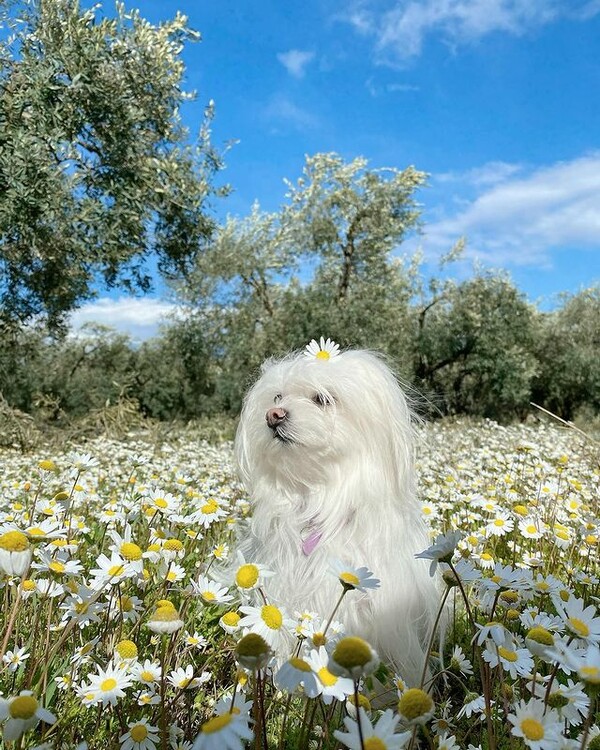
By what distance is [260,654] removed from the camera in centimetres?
105

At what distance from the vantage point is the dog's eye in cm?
294

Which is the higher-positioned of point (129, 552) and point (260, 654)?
point (260, 654)

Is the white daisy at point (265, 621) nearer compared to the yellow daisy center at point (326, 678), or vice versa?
the yellow daisy center at point (326, 678)

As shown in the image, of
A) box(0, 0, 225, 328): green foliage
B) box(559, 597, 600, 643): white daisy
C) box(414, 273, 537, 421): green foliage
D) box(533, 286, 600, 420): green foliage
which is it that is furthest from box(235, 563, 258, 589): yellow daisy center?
box(533, 286, 600, 420): green foliage

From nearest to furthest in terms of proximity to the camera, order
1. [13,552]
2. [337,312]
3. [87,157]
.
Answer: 1. [13,552]
2. [87,157]
3. [337,312]

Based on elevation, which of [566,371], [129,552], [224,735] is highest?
[566,371]

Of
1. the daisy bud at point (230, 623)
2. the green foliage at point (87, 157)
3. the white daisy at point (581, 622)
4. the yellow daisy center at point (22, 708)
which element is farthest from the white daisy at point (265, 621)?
the green foliage at point (87, 157)

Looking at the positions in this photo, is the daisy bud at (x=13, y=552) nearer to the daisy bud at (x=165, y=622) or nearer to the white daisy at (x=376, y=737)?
the daisy bud at (x=165, y=622)

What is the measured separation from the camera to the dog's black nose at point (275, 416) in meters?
2.90

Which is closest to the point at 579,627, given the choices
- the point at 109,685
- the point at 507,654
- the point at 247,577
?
the point at 507,654

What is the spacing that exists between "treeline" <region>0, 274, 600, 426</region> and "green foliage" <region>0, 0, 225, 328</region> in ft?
21.7

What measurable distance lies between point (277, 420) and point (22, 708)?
74.3 inches

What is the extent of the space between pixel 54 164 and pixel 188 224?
350 cm

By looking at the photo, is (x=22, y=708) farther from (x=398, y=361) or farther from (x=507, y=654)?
(x=398, y=361)
